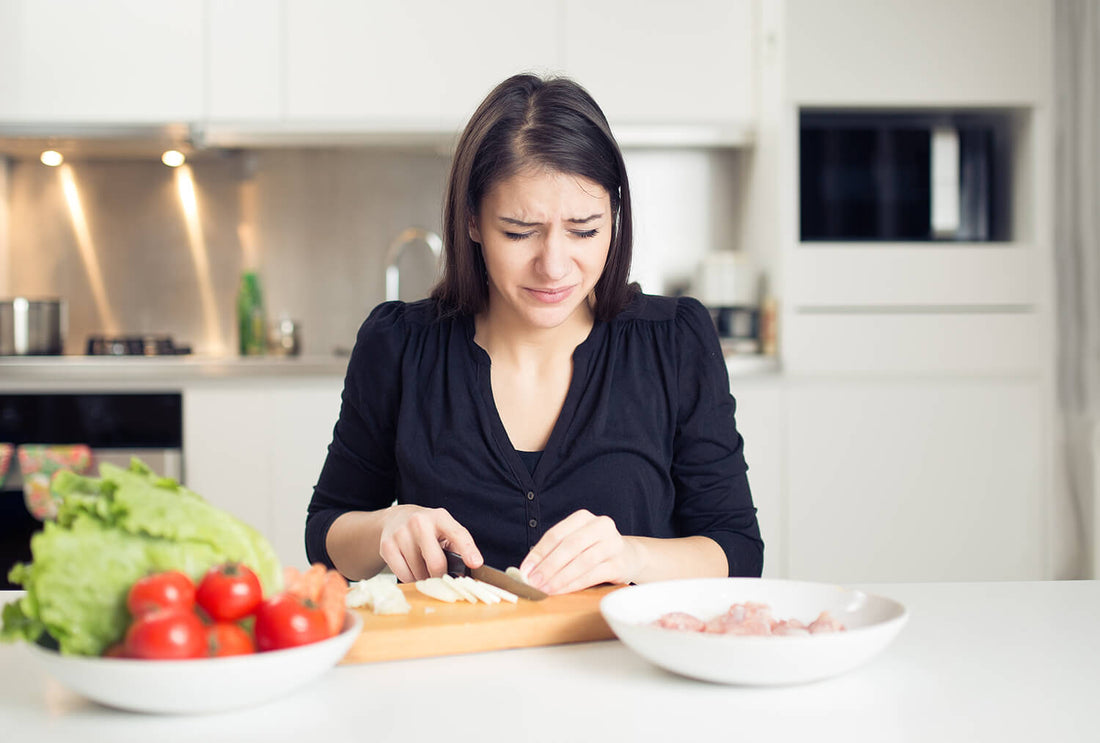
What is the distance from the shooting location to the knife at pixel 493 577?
105 centimetres

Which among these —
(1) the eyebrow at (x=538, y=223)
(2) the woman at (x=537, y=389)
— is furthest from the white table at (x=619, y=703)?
(1) the eyebrow at (x=538, y=223)

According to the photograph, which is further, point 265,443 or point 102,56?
point 102,56

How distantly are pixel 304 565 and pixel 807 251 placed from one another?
1609 millimetres

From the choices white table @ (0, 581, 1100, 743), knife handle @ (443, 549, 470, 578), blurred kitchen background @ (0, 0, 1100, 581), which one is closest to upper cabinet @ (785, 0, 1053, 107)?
blurred kitchen background @ (0, 0, 1100, 581)

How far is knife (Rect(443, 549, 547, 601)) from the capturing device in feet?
3.45

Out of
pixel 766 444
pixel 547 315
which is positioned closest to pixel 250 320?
pixel 766 444

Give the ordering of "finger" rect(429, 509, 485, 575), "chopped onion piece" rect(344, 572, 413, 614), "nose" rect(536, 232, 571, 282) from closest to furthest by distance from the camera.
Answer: "chopped onion piece" rect(344, 572, 413, 614) < "finger" rect(429, 509, 485, 575) < "nose" rect(536, 232, 571, 282)

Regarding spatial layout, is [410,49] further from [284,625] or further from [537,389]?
[284,625]

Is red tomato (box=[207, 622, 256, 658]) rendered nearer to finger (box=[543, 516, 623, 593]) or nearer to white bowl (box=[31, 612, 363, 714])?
white bowl (box=[31, 612, 363, 714])

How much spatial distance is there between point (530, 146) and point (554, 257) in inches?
5.9

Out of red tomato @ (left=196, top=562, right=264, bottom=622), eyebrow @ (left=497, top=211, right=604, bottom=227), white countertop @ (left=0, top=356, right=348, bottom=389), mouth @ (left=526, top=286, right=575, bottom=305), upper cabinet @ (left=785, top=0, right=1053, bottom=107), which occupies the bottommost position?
red tomato @ (left=196, top=562, right=264, bottom=622)

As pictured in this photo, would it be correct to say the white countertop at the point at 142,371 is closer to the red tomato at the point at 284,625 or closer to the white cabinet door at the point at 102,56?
the white cabinet door at the point at 102,56

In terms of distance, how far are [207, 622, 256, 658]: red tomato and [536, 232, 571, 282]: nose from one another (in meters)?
0.67

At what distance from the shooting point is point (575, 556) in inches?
43.3
